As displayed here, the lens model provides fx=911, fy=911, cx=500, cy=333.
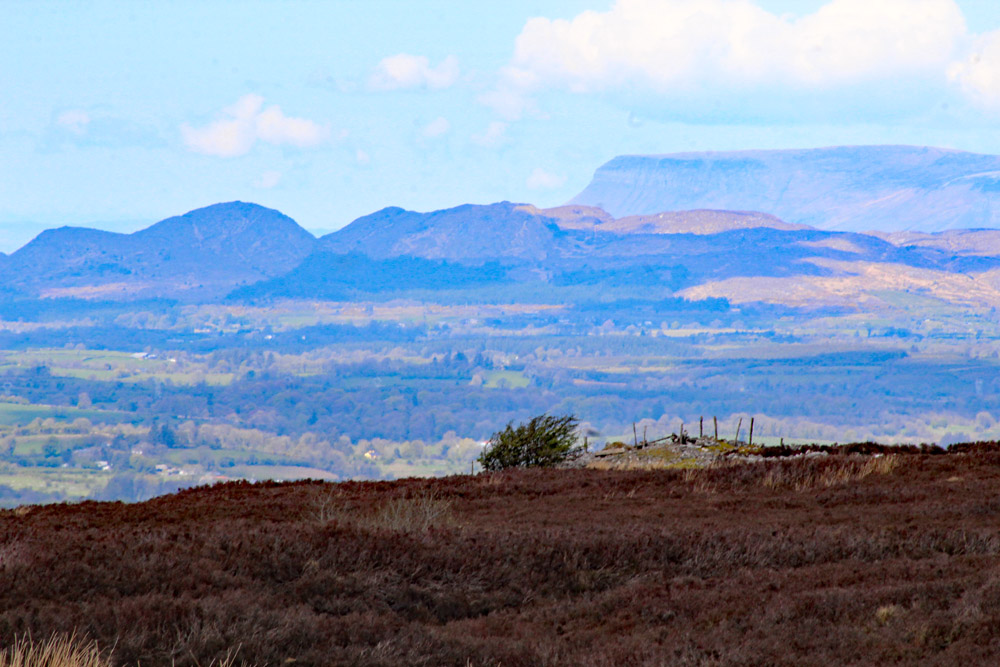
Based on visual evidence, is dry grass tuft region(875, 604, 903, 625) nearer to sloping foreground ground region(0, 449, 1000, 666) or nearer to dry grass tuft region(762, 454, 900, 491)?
sloping foreground ground region(0, 449, 1000, 666)

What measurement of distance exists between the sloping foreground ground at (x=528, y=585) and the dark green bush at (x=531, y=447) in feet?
43.2

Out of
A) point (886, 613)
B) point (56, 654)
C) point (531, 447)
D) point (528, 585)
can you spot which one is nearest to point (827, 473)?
point (531, 447)

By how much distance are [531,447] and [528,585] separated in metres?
19.6

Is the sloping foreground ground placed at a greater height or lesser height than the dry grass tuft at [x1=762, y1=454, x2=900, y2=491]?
lesser

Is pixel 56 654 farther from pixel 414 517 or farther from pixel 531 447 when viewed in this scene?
pixel 531 447

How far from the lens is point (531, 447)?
103 feet

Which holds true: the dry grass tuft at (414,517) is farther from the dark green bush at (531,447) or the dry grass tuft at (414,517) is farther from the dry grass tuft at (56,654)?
the dark green bush at (531,447)

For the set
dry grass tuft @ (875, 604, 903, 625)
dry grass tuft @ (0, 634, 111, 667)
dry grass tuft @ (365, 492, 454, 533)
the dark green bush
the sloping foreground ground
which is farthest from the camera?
the dark green bush

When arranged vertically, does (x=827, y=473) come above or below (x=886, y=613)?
above

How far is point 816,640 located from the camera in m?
8.66

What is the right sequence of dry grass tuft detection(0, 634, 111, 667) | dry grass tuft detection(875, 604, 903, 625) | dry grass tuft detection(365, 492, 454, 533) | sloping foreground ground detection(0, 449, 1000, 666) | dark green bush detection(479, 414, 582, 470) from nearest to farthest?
1. dry grass tuft detection(0, 634, 111, 667)
2. sloping foreground ground detection(0, 449, 1000, 666)
3. dry grass tuft detection(875, 604, 903, 625)
4. dry grass tuft detection(365, 492, 454, 533)
5. dark green bush detection(479, 414, 582, 470)

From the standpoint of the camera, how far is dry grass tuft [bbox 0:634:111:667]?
7.33 meters

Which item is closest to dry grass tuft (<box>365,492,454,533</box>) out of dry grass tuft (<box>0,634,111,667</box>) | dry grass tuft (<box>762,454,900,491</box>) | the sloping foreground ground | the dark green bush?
the sloping foreground ground

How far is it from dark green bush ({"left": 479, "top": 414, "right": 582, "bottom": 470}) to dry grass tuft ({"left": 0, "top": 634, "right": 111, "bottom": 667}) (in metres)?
23.0
